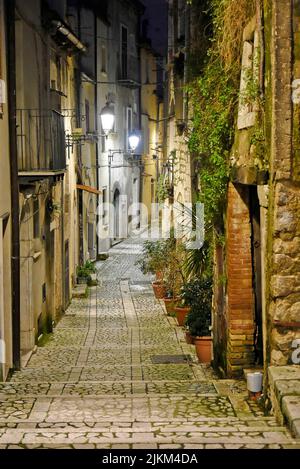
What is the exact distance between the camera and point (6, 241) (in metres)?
10.6

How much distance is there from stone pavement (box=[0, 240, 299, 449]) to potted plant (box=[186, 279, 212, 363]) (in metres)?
0.28

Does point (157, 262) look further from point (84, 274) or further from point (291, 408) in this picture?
point (291, 408)

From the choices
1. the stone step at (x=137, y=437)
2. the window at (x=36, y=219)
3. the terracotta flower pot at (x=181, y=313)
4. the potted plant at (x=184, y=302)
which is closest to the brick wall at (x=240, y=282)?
the stone step at (x=137, y=437)

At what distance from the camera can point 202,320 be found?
12273mm

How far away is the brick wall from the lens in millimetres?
9156

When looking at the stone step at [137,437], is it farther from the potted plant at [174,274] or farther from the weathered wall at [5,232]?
the potted plant at [174,274]

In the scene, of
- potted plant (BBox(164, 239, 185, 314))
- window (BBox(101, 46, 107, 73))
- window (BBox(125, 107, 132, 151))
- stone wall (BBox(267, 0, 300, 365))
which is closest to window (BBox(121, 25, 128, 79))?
window (BBox(125, 107, 132, 151))

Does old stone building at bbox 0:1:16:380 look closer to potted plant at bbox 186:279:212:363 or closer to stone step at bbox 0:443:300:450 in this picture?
potted plant at bbox 186:279:212:363

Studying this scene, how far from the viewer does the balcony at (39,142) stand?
482 inches

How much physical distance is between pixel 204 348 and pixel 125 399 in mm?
3856

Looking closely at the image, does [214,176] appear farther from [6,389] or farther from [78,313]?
[78,313]

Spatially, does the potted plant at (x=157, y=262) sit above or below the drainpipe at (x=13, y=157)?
below

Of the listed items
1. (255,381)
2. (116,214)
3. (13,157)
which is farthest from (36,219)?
(116,214)

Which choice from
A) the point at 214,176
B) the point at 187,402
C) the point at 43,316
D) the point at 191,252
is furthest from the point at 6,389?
the point at 43,316
